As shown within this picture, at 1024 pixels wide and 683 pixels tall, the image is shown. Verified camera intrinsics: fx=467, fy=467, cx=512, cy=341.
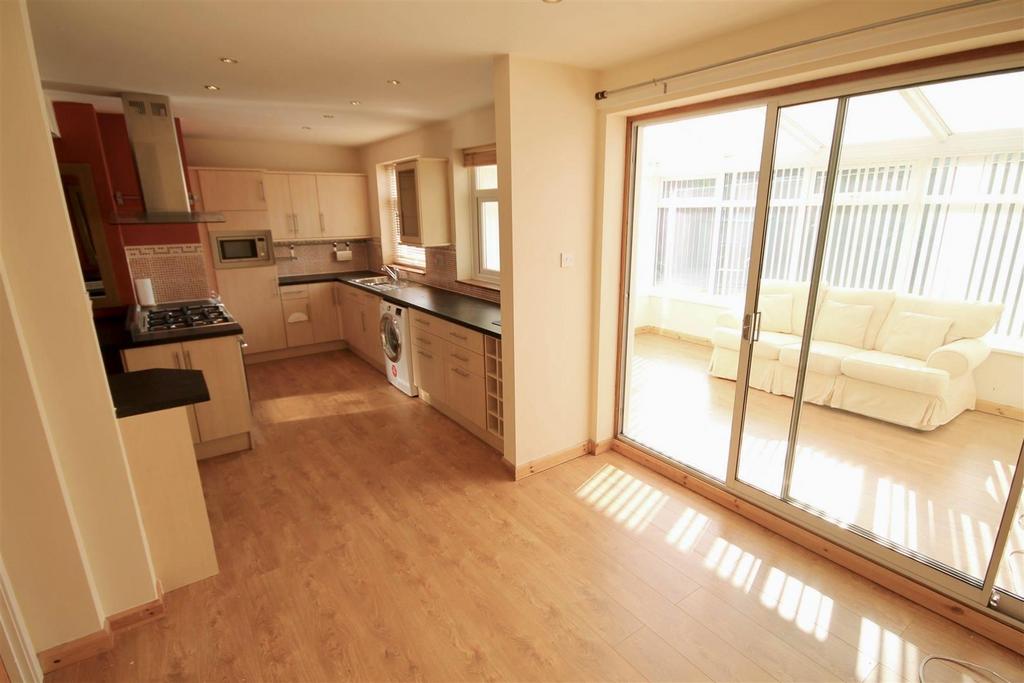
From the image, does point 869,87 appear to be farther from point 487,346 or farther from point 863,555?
point 487,346

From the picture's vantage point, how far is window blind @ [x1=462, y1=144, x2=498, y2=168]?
4.02 m

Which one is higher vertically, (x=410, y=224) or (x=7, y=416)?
(x=410, y=224)

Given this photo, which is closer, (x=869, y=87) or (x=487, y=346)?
(x=869, y=87)

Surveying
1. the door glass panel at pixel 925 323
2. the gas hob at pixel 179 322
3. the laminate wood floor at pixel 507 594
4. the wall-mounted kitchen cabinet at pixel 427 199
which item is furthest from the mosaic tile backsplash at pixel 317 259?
the door glass panel at pixel 925 323

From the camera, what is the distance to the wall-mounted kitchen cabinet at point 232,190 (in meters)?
4.81

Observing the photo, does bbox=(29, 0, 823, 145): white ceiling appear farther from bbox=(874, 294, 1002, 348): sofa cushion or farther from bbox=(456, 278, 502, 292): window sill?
bbox=(874, 294, 1002, 348): sofa cushion

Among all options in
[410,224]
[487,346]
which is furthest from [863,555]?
[410,224]

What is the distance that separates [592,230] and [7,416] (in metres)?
2.86

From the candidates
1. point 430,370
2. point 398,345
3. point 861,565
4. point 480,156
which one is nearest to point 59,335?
point 430,370

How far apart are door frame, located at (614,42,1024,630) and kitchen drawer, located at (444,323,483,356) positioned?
1.00 m

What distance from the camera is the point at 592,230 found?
306 cm

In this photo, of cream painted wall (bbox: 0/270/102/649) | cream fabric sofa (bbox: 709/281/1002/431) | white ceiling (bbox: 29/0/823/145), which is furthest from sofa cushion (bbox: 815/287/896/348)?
cream painted wall (bbox: 0/270/102/649)

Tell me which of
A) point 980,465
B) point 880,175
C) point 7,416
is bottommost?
point 980,465

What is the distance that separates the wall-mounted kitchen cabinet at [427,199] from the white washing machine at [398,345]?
73cm
